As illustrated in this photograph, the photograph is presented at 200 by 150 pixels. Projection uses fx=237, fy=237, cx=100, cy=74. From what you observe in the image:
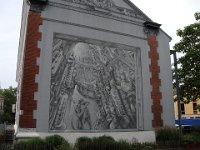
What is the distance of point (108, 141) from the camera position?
35.0 ft

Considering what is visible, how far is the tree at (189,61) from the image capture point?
20547 millimetres

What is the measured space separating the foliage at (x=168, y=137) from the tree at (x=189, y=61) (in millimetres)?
8100

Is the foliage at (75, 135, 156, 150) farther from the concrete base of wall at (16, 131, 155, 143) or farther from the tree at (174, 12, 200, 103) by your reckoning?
the tree at (174, 12, 200, 103)

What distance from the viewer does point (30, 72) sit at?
11.4m

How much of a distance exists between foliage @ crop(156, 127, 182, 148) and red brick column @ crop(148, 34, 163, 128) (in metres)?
0.83

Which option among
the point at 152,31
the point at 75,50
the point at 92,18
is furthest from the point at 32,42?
the point at 152,31

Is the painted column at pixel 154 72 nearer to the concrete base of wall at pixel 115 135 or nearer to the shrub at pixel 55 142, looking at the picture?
the concrete base of wall at pixel 115 135

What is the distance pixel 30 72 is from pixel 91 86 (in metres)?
3.28

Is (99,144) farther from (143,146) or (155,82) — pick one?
(155,82)

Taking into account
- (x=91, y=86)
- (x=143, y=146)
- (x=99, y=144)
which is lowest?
(x=143, y=146)

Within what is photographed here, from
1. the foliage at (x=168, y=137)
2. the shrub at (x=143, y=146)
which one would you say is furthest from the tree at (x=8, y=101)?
the shrub at (x=143, y=146)

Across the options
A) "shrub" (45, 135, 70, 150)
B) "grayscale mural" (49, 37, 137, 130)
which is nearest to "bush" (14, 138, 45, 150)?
"shrub" (45, 135, 70, 150)

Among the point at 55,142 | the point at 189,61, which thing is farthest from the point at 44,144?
the point at 189,61

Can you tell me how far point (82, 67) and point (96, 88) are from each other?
1376mm
